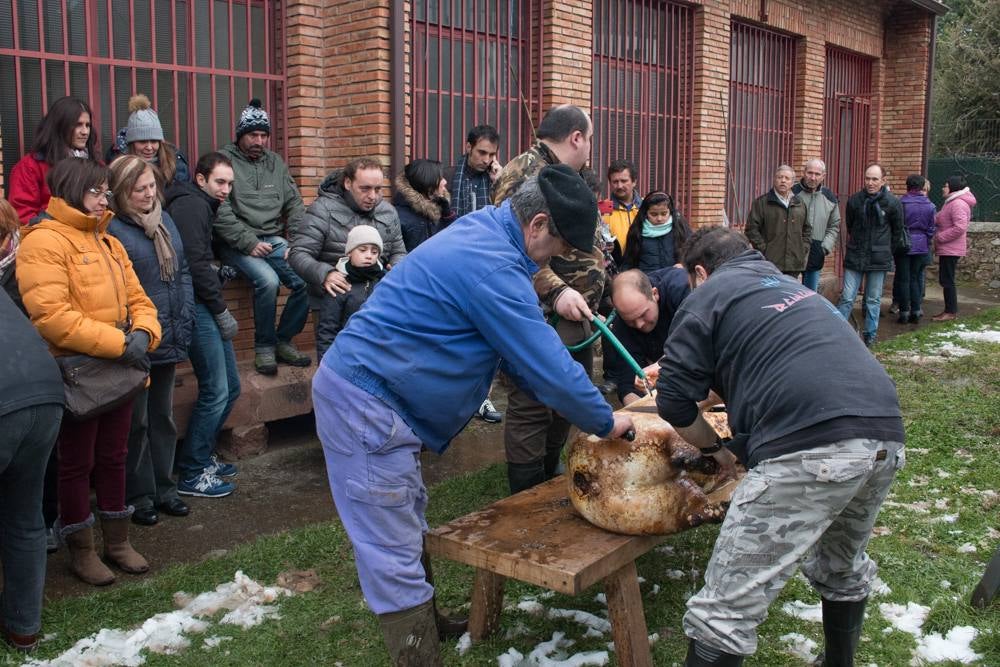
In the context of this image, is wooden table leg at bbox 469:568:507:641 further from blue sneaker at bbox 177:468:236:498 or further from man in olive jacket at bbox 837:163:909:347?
man in olive jacket at bbox 837:163:909:347

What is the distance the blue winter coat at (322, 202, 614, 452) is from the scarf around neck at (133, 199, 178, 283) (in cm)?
217

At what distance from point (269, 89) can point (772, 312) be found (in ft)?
17.5

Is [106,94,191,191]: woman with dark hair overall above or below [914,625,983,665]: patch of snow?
above

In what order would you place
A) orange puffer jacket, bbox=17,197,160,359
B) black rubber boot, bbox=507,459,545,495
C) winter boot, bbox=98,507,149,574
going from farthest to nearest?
1. black rubber boot, bbox=507,459,545,495
2. winter boot, bbox=98,507,149,574
3. orange puffer jacket, bbox=17,197,160,359

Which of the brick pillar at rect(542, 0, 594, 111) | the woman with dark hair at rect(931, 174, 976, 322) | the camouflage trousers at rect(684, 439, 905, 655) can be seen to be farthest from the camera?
the woman with dark hair at rect(931, 174, 976, 322)

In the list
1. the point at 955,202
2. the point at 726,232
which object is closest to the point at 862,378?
the point at 726,232

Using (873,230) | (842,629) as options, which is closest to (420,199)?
(842,629)

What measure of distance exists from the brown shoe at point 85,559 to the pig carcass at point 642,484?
2.27 m

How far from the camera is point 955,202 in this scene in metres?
13.5

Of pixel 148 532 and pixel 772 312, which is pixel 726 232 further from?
pixel 148 532

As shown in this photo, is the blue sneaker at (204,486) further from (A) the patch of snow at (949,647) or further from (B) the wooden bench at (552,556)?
(A) the patch of snow at (949,647)

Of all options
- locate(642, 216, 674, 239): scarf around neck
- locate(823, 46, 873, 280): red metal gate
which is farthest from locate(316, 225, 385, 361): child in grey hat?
locate(823, 46, 873, 280): red metal gate

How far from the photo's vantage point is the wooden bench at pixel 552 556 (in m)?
3.17

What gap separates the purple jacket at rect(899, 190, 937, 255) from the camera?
41.3ft
